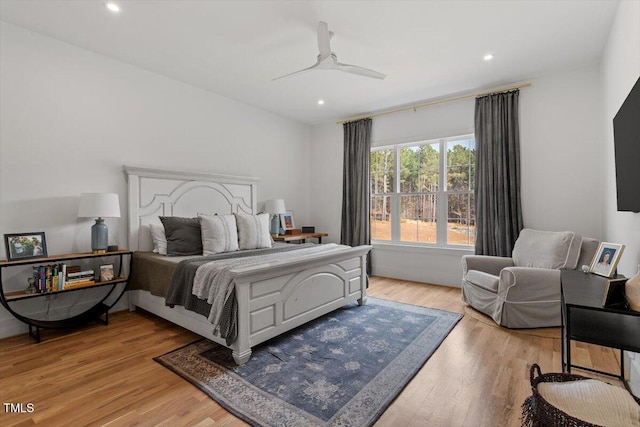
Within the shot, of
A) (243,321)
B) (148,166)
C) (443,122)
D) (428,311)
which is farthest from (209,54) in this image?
(428,311)

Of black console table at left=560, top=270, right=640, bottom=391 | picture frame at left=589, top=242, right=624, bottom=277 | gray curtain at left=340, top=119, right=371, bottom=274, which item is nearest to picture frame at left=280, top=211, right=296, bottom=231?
gray curtain at left=340, top=119, right=371, bottom=274

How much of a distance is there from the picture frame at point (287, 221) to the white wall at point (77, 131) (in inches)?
51.5

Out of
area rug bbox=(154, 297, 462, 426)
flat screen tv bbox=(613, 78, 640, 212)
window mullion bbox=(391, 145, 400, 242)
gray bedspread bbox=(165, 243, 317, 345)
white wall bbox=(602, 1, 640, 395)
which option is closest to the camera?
flat screen tv bbox=(613, 78, 640, 212)

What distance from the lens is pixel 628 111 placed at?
180cm

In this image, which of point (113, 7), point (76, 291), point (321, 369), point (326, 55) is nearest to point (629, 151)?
point (326, 55)

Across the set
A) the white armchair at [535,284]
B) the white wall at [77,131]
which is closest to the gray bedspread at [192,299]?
the white wall at [77,131]

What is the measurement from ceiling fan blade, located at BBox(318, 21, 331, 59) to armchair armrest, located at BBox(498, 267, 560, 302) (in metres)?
2.62

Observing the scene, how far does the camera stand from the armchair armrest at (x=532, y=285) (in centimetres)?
284

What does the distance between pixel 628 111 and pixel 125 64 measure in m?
4.39

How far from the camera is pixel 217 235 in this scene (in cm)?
330

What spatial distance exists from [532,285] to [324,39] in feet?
9.52

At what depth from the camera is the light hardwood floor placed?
1.70 meters

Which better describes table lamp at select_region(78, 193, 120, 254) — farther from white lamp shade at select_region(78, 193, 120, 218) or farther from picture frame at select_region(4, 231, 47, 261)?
picture frame at select_region(4, 231, 47, 261)

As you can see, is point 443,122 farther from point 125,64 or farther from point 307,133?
point 125,64
